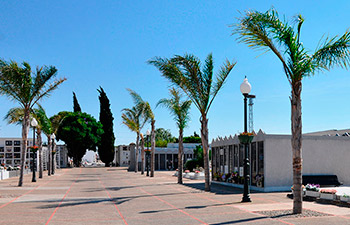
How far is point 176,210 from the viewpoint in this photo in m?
12.4

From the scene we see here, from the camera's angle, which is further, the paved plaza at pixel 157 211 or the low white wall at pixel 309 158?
the low white wall at pixel 309 158

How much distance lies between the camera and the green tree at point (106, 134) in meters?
71.6

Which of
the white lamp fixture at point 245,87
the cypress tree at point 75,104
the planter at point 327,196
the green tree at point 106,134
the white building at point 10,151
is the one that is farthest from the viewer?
the cypress tree at point 75,104

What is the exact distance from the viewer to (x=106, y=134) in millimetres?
72188

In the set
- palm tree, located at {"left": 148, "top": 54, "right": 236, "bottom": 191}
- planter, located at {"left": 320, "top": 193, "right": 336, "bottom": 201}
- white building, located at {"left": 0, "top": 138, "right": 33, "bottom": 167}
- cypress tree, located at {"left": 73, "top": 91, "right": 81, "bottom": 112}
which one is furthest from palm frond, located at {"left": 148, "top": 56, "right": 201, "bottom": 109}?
cypress tree, located at {"left": 73, "top": 91, "right": 81, "bottom": 112}

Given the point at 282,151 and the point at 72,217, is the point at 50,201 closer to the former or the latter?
the point at 72,217

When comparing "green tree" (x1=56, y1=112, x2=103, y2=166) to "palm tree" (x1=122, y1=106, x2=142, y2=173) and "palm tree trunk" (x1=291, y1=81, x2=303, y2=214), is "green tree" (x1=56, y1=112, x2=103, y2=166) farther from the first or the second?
"palm tree trunk" (x1=291, y1=81, x2=303, y2=214)

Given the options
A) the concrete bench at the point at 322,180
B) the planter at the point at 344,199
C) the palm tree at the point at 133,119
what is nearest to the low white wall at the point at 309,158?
the concrete bench at the point at 322,180

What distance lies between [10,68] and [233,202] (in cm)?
1523

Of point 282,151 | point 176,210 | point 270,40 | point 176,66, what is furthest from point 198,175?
point 270,40

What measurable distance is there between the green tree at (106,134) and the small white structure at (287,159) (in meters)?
52.1

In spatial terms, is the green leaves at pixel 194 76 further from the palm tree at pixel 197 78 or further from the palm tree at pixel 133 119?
the palm tree at pixel 133 119


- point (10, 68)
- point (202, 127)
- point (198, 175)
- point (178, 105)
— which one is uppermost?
point (10, 68)

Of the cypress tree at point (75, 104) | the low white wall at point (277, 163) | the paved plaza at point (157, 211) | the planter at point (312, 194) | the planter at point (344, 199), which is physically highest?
the cypress tree at point (75, 104)
